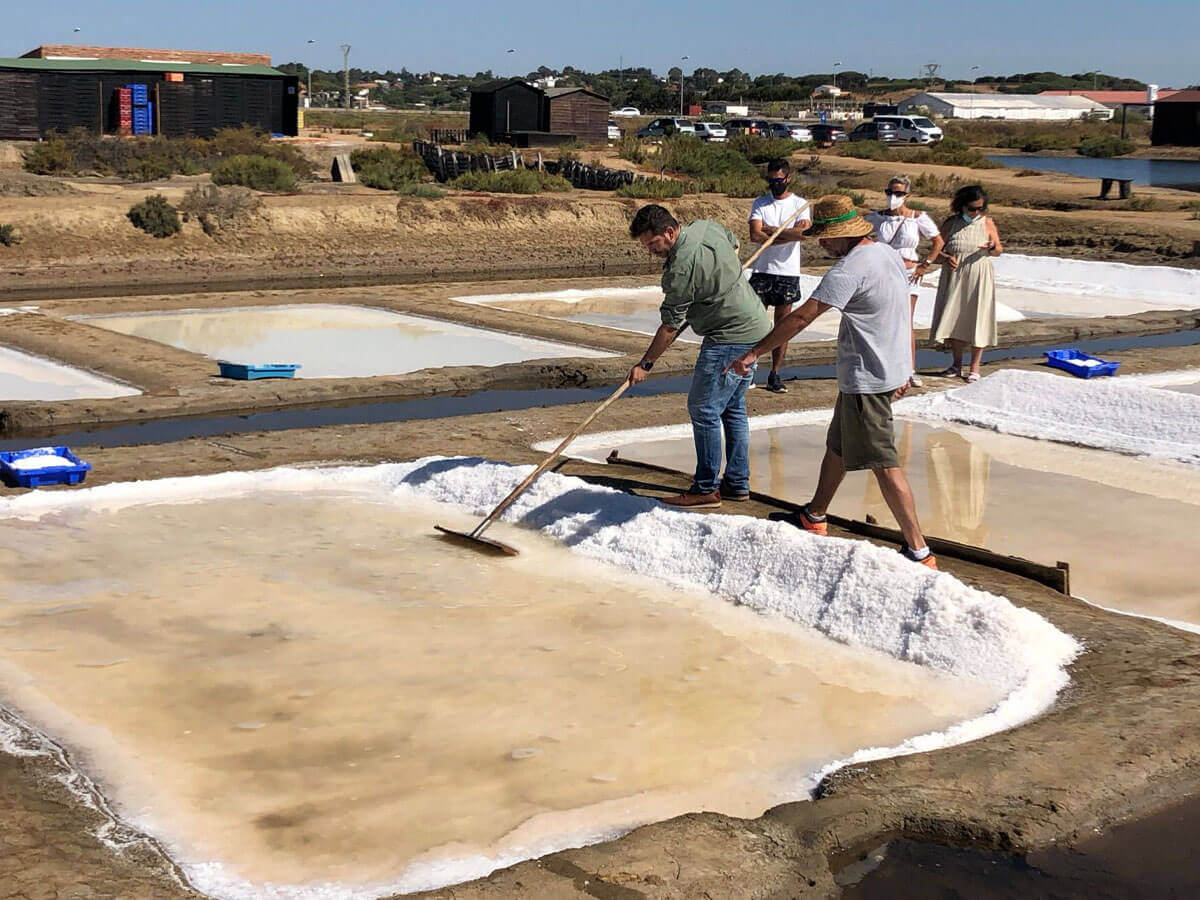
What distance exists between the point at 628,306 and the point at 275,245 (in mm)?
8759

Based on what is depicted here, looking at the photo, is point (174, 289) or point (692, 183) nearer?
point (174, 289)

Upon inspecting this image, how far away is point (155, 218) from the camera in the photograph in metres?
22.7

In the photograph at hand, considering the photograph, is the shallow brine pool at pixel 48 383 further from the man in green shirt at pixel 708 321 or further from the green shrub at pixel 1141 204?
the green shrub at pixel 1141 204

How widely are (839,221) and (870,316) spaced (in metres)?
0.40

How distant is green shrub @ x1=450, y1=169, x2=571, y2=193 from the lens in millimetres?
29734

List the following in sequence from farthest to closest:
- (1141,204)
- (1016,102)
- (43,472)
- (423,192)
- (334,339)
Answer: (1016,102) → (1141,204) → (423,192) → (334,339) → (43,472)

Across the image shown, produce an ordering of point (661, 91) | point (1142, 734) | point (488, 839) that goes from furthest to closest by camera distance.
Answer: point (661, 91), point (1142, 734), point (488, 839)

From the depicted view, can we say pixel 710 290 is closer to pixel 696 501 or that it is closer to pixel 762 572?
pixel 696 501

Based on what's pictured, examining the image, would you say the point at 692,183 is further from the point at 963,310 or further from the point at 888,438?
the point at 888,438

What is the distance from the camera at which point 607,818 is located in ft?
13.9

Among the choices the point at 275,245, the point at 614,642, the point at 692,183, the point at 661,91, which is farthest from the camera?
the point at 661,91

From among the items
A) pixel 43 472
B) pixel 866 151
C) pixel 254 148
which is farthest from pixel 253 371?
pixel 866 151

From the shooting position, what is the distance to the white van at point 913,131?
5791 cm

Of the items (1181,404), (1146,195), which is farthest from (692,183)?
(1181,404)
